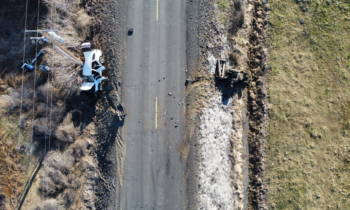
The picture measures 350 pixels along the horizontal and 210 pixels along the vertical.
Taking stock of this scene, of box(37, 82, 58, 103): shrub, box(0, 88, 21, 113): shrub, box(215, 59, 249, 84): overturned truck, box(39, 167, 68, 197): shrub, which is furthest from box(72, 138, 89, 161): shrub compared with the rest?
box(215, 59, 249, 84): overturned truck

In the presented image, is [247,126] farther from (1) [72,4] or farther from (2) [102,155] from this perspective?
(1) [72,4]

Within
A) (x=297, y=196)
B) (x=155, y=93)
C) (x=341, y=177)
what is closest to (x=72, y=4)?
(x=155, y=93)

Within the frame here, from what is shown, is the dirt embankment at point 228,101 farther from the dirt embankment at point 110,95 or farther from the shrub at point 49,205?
the shrub at point 49,205

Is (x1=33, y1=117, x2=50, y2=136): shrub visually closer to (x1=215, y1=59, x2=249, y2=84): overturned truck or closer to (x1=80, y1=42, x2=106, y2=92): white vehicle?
(x1=80, y1=42, x2=106, y2=92): white vehicle

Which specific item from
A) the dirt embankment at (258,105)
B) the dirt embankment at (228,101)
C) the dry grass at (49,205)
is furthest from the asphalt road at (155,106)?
the dirt embankment at (258,105)

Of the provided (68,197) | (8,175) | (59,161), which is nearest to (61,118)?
(59,161)

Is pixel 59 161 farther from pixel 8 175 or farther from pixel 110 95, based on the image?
pixel 110 95

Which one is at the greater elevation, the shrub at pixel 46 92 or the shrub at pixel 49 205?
the shrub at pixel 46 92
